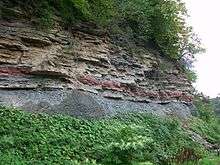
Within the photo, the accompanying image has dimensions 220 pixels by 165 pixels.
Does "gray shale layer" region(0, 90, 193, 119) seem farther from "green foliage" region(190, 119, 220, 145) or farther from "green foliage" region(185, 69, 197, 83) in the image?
"green foliage" region(185, 69, 197, 83)

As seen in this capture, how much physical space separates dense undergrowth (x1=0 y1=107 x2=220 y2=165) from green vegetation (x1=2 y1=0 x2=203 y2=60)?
3690mm

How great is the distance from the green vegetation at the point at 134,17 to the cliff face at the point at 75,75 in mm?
550

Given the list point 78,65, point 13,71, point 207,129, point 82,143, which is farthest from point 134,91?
point 82,143

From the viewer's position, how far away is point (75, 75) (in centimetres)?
1467

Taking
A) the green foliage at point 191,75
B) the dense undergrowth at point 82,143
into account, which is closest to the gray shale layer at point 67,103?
the dense undergrowth at point 82,143

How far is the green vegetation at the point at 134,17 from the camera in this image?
14570 millimetres

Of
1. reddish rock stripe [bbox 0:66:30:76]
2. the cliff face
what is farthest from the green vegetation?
reddish rock stripe [bbox 0:66:30:76]

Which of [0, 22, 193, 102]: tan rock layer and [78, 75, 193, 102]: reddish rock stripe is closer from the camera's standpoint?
[0, 22, 193, 102]: tan rock layer

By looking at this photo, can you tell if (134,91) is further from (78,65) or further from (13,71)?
(13,71)

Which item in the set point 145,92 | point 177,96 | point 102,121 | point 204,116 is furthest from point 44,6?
point 204,116

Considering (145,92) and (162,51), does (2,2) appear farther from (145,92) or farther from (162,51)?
(162,51)

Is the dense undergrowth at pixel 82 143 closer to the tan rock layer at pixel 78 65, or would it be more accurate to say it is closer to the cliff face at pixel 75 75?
the cliff face at pixel 75 75

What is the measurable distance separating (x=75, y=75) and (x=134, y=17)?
5819mm

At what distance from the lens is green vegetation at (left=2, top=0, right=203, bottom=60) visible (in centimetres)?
1457
